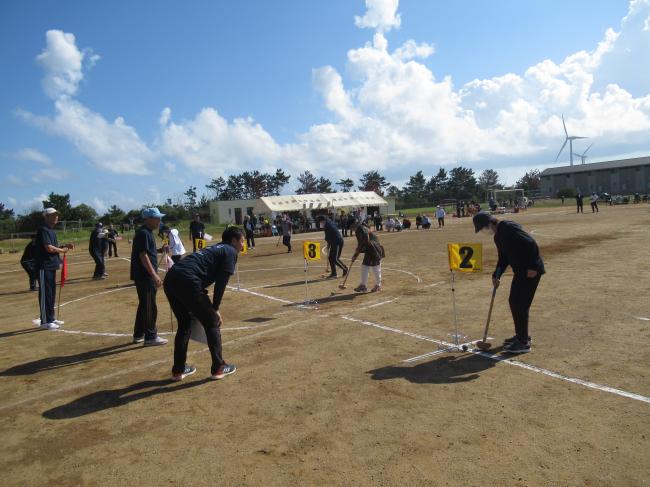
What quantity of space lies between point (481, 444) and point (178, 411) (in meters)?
3.09

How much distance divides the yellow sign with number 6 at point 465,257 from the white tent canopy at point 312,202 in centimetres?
3747

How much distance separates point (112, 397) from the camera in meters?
5.22

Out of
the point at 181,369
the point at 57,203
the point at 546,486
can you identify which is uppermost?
the point at 57,203

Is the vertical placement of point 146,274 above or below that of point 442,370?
above

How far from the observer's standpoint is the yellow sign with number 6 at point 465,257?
260 inches

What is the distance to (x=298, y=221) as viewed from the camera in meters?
43.7

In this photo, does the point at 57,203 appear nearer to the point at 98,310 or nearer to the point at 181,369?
the point at 98,310

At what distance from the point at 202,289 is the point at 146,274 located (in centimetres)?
225

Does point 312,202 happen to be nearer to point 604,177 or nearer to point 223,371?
point 223,371

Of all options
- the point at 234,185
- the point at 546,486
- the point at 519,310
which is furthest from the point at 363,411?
the point at 234,185

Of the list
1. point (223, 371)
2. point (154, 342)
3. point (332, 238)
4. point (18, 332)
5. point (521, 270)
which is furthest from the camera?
point (332, 238)

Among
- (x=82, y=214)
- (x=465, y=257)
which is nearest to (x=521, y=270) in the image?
(x=465, y=257)

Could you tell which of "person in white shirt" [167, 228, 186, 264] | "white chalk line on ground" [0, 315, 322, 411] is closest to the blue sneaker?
"white chalk line on ground" [0, 315, 322, 411]

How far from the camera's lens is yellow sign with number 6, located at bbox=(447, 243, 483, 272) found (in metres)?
6.61
